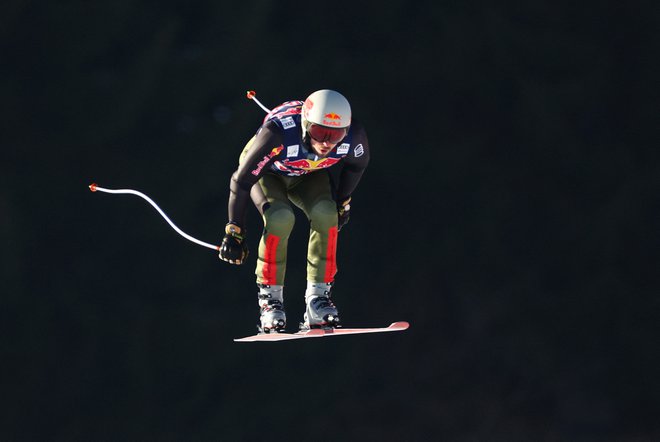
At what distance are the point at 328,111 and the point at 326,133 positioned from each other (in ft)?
0.69

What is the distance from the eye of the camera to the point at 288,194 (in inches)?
508

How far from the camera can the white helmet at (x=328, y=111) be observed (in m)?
11.9

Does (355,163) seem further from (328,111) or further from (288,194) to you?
(328,111)

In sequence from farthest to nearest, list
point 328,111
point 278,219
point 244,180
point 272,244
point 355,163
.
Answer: point 355,163, point 272,244, point 278,219, point 244,180, point 328,111

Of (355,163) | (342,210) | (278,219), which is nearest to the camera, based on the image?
(278,219)

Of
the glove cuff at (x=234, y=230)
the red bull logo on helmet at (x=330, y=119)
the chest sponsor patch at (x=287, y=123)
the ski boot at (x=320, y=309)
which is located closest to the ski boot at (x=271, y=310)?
the ski boot at (x=320, y=309)

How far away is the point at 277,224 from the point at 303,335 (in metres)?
0.95

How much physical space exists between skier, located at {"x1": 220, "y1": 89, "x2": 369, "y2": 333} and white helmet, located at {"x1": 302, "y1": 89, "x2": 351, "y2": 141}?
0.17 feet

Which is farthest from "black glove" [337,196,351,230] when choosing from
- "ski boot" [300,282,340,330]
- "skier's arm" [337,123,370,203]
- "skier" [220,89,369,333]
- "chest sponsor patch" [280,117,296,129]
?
"chest sponsor patch" [280,117,296,129]

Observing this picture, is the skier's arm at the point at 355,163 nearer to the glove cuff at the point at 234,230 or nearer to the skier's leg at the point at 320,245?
the skier's leg at the point at 320,245

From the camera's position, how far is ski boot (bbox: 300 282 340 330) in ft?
41.5

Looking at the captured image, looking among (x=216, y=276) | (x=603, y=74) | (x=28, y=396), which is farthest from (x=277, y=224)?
(x=603, y=74)

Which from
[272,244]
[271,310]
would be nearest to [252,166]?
[272,244]

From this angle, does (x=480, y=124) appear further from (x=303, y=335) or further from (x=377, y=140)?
(x=303, y=335)
